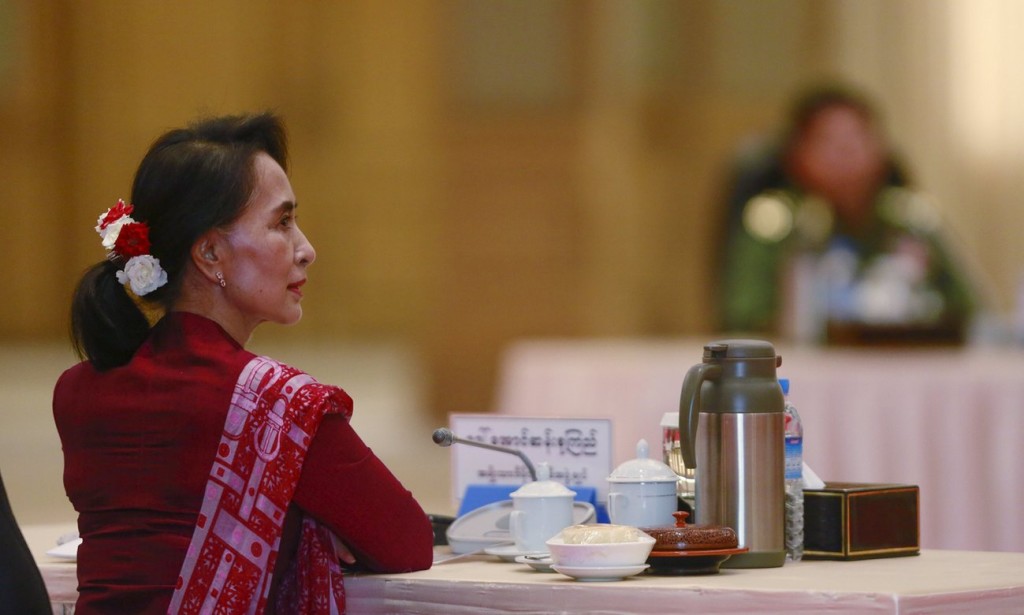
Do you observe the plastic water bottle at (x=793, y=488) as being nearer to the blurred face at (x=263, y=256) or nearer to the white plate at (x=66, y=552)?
the blurred face at (x=263, y=256)

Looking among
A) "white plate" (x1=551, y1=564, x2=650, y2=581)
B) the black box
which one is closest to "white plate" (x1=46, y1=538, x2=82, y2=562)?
"white plate" (x1=551, y1=564, x2=650, y2=581)

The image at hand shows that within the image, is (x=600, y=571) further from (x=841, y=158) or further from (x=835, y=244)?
(x=841, y=158)

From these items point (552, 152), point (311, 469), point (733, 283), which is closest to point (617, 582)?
point (311, 469)

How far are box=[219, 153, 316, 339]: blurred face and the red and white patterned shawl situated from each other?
0.52 ft

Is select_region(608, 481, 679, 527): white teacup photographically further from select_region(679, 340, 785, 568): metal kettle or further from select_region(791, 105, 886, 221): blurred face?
select_region(791, 105, 886, 221): blurred face

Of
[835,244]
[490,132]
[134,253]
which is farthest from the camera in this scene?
[490,132]

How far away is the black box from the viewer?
1.65 metres

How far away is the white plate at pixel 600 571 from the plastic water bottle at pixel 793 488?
0.24 metres

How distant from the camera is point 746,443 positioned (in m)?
1.57

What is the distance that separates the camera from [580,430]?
73.0 inches

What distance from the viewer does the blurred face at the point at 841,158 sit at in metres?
5.50

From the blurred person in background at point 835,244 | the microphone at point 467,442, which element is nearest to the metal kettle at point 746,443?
the microphone at point 467,442

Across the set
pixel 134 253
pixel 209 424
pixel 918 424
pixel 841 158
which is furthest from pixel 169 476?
pixel 841 158

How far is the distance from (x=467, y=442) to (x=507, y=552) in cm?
14
